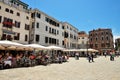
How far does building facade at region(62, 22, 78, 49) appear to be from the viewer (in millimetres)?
48956

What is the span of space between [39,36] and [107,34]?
48228mm

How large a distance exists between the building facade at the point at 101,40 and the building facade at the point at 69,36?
20.5 metres

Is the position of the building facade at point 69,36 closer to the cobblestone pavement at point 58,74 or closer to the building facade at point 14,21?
the building facade at point 14,21

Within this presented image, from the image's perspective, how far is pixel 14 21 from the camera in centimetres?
2688

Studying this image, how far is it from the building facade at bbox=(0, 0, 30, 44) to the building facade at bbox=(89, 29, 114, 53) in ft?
168

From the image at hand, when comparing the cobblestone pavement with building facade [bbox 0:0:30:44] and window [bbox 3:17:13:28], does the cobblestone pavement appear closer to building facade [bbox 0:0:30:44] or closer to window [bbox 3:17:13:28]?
building facade [bbox 0:0:30:44]

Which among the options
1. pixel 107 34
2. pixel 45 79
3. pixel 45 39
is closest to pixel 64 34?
pixel 45 39

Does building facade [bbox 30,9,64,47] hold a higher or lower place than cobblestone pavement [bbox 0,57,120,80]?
higher

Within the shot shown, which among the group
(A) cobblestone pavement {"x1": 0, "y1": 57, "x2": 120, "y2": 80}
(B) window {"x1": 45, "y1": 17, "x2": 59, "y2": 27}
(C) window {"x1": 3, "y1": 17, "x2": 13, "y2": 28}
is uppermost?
(B) window {"x1": 45, "y1": 17, "x2": 59, "y2": 27}

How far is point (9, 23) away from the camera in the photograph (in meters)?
25.6

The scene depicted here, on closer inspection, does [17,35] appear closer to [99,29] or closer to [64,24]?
[64,24]

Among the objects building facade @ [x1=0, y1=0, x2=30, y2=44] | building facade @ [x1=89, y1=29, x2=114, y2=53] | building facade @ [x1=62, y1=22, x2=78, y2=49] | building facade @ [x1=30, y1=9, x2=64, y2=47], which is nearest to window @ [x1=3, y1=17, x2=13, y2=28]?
building facade @ [x1=0, y1=0, x2=30, y2=44]

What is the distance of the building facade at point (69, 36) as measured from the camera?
4896cm

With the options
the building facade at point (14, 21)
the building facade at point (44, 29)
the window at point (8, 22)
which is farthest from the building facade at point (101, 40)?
the window at point (8, 22)
